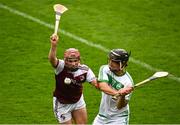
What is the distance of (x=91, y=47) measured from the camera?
16.6 m

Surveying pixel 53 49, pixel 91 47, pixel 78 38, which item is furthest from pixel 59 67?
pixel 78 38

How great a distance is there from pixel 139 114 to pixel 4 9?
634 centimetres

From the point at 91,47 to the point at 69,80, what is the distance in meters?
5.29

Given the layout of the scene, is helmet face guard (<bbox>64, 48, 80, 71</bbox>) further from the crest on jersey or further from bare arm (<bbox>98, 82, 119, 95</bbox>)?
bare arm (<bbox>98, 82, 119, 95</bbox>)

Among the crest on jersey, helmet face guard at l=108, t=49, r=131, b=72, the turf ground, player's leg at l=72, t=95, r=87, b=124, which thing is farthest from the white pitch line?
helmet face guard at l=108, t=49, r=131, b=72

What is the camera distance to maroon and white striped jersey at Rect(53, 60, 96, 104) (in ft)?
37.0

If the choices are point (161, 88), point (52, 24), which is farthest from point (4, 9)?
point (161, 88)

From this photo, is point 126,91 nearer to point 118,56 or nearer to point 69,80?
point 118,56

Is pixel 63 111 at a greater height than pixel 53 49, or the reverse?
pixel 53 49

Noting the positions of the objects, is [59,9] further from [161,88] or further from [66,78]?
[161,88]

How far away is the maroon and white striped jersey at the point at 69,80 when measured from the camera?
37.0 ft

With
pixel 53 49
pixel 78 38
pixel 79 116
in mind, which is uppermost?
pixel 53 49

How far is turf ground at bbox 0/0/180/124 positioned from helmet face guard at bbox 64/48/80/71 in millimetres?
2453

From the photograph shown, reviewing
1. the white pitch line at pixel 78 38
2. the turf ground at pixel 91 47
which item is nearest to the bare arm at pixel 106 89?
the turf ground at pixel 91 47
